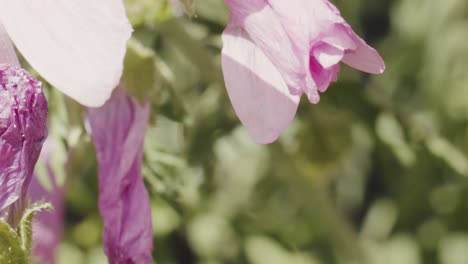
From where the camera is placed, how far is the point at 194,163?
932 mm

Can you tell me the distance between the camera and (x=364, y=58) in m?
0.67

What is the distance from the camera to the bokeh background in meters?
1.03

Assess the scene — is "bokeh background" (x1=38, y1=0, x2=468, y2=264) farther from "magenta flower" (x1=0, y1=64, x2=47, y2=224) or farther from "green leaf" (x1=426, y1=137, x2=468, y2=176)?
"magenta flower" (x1=0, y1=64, x2=47, y2=224)

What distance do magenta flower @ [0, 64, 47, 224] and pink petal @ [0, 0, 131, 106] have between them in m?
0.03

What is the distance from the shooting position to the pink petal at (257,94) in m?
0.66

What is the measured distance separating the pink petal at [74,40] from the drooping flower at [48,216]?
0.25m

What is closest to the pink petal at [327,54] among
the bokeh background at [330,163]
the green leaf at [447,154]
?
the bokeh background at [330,163]

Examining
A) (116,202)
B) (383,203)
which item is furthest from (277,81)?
(383,203)

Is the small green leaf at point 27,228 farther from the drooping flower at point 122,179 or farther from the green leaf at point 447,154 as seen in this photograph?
the green leaf at point 447,154

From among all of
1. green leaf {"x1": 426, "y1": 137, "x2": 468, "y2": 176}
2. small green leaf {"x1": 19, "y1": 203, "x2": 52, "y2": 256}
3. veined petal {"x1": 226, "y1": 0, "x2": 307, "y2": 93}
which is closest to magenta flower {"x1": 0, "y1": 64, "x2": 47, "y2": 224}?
small green leaf {"x1": 19, "y1": 203, "x2": 52, "y2": 256}

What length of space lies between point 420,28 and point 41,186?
62 centimetres

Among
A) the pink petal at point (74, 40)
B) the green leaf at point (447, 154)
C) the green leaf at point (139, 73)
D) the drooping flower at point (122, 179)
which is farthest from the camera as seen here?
the green leaf at point (447, 154)

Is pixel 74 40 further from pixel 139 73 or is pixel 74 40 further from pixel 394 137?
pixel 394 137

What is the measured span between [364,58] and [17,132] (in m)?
0.20
